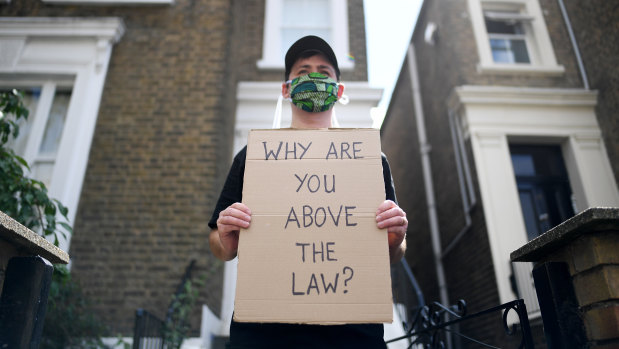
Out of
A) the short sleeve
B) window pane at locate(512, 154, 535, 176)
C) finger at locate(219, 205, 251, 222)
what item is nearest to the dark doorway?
window pane at locate(512, 154, 535, 176)

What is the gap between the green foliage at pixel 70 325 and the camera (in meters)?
4.17

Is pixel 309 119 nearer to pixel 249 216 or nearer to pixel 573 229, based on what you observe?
pixel 249 216

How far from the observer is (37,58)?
19.7ft

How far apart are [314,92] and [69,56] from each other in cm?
527

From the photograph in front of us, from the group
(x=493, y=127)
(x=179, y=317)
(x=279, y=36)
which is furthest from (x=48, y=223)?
(x=493, y=127)

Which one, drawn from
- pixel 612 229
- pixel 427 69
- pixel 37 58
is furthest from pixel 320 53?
pixel 427 69

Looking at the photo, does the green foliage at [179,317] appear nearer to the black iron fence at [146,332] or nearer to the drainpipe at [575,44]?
the black iron fence at [146,332]

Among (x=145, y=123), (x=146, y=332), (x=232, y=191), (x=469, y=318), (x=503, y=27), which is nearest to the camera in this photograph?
(x=232, y=191)

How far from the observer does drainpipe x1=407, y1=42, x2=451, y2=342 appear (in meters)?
9.05

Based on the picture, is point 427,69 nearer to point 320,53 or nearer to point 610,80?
point 610,80

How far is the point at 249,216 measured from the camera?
1.65 m

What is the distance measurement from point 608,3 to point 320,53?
7.20 m

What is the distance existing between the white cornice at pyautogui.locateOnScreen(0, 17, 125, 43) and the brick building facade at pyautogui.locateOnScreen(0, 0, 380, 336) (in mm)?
14

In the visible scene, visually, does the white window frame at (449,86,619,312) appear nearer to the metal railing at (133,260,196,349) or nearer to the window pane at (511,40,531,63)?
the window pane at (511,40,531,63)
